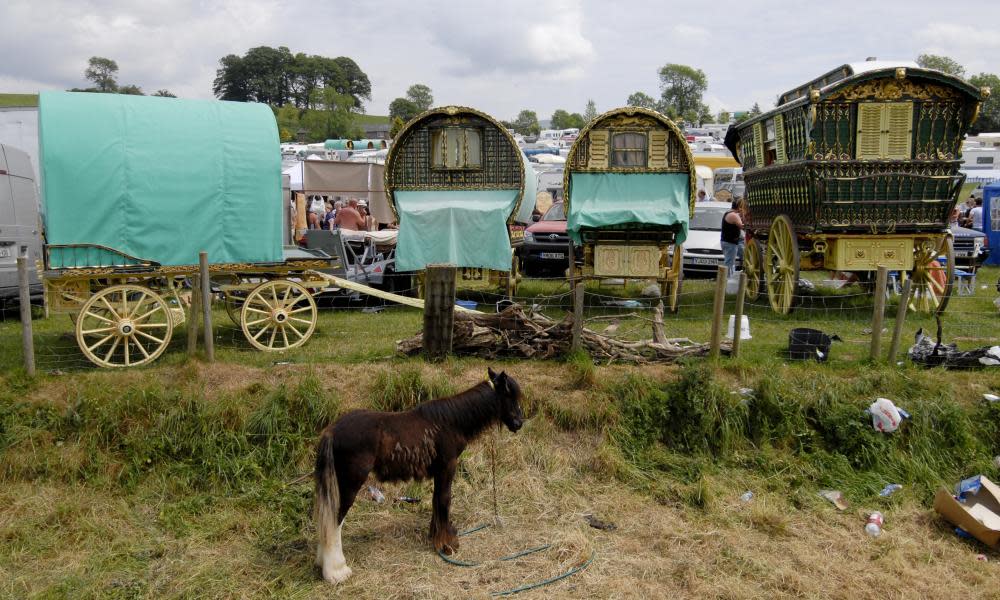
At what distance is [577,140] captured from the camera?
11664 millimetres

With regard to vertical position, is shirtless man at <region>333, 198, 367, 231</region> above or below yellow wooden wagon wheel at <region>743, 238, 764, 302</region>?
above

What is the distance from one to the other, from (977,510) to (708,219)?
35.4 ft

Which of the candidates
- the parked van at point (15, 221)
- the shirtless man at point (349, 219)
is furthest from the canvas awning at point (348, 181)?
the parked van at point (15, 221)

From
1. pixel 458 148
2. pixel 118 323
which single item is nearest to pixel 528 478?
pixel 118 323

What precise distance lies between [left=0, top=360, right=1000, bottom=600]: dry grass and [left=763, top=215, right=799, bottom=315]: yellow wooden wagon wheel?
15.7 ft

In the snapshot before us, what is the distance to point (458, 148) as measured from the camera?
12703mm

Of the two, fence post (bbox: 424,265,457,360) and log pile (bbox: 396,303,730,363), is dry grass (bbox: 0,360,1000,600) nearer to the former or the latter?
fence post (bbox: 424,265,457,360)

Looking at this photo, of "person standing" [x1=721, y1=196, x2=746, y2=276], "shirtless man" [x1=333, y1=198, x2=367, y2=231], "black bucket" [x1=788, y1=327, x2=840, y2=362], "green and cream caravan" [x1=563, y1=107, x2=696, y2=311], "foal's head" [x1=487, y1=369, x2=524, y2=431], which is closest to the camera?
"foal's head" [x1=487, y1=369, x2=524, y2=431]

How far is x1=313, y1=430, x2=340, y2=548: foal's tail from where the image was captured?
15.8 feet

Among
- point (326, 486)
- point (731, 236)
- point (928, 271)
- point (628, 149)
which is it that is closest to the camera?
point (326, 486)

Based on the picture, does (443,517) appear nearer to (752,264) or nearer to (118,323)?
(118,323)

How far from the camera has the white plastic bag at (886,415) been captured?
7.03 meters

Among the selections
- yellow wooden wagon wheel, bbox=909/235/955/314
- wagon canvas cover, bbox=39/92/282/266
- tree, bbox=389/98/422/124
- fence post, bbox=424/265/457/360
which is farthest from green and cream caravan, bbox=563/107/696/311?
tree, bbox=389/98/422/124

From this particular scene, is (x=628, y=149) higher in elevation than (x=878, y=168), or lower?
higher
